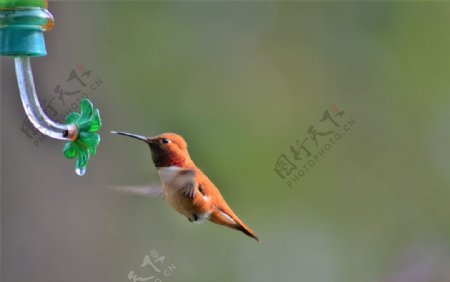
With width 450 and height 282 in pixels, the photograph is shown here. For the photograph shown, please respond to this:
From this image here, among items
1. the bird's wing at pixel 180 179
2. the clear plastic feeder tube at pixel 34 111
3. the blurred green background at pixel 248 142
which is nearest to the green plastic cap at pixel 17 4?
the clear plastic feeder tube at pixel 34 111

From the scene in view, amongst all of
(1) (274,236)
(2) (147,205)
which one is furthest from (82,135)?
(1) (274,236)

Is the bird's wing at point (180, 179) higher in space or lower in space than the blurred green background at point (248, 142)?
higher

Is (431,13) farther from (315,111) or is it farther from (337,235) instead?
(337,235)

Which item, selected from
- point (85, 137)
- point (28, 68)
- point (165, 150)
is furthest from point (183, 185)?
point (28, 68)

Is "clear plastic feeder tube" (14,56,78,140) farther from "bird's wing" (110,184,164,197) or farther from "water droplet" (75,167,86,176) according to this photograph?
"bird's wing" (110,184,164,197)

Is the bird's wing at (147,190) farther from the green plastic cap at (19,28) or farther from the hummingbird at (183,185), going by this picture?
the green plastic cap at (19,28)

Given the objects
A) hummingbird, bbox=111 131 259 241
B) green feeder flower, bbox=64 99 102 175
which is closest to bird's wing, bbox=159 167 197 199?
hummingbird, bbox=111 131 259 241
